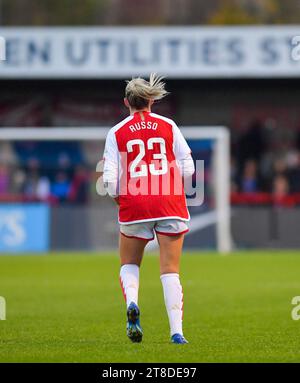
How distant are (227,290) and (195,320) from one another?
4.11 metres

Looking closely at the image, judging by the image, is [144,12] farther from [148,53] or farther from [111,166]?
[111,166]

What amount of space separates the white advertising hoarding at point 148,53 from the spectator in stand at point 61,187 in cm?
428

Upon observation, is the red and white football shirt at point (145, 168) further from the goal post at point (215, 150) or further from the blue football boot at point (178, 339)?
the goal post at point (215, 150)

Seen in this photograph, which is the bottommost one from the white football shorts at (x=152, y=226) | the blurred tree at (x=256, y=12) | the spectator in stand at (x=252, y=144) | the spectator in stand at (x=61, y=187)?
the white football shorts at (x=152, y=226)

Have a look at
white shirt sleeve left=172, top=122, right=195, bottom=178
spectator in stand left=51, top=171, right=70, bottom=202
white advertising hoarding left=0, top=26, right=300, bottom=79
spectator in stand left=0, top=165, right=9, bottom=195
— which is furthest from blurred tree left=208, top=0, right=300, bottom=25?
white shirt sleeve left=172, top=122, right=195, bottom=178

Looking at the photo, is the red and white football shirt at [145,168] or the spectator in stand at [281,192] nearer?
the red and white football shirt at [145,168]

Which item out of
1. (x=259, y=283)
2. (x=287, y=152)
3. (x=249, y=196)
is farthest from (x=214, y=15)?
(x=259, y=283)

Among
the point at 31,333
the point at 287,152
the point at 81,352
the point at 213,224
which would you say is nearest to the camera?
the point at 81,352

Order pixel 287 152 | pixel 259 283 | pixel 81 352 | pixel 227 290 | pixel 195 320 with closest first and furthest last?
pixel 81 352
pixel 195 320
pixel 227 290
pixel 259 283
pixel 287 152

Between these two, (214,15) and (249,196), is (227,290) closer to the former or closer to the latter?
(249,196)

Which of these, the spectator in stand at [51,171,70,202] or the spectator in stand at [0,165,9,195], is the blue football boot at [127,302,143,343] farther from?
the spectator in stand at [0,165,9,195]

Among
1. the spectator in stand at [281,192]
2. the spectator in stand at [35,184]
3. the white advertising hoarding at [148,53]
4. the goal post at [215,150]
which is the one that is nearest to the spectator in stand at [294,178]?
the spectator in stand at [281,192]

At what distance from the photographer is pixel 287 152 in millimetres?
30328

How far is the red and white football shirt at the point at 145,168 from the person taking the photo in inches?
348
